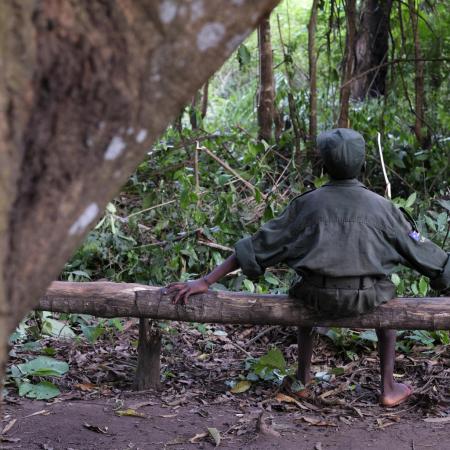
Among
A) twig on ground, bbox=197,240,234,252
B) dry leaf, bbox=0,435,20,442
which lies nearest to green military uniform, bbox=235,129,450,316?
dry leaf, bbox=0,435,20,442

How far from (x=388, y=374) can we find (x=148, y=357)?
4.53 ft

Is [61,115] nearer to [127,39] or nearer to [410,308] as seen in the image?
[127,39]

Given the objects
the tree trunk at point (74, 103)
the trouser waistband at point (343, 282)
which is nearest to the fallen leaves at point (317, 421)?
the trouser waistband at point (343, 282)

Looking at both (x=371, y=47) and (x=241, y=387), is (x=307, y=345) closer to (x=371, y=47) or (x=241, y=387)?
(x=241, y=387)

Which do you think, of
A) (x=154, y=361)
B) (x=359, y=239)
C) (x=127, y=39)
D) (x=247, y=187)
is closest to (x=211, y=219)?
(x=247, y=187)

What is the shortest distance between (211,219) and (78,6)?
484 centimetres

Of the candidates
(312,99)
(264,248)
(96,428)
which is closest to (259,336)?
(264,248)

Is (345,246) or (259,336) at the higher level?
(345,246)

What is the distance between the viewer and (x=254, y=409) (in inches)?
167

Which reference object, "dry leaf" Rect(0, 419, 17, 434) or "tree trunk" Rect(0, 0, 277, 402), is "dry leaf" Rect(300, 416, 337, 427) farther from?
"tree trunk" Rect(0, 0, 277, 402)

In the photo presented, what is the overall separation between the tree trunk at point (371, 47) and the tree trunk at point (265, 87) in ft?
3.24

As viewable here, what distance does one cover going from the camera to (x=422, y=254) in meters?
3.86

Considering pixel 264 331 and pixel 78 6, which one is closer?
pixel 78 6

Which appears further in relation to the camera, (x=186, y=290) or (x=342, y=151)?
(x=186, y=290)
